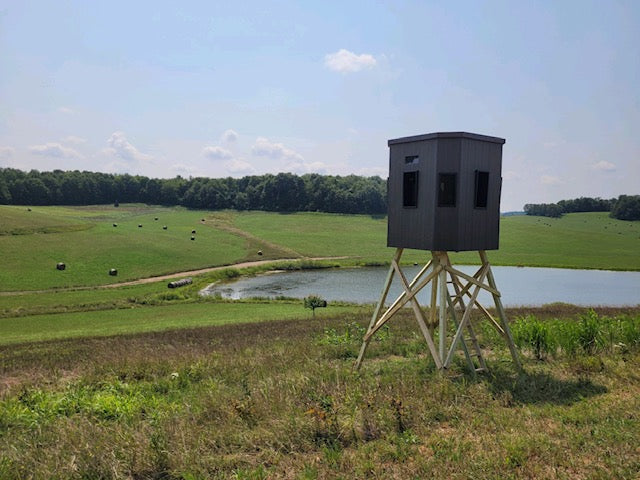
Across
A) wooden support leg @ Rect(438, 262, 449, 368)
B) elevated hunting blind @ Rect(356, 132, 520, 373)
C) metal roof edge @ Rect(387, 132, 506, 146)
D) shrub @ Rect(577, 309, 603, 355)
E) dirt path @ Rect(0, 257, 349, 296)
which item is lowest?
dirt path @ Rect(0, 257, 349, 296)

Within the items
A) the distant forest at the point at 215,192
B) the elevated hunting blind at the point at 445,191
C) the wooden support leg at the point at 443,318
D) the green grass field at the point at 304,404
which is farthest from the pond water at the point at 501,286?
the distant forest at the point at 215,192

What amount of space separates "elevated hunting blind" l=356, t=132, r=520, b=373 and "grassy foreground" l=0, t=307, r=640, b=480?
59.1 inches

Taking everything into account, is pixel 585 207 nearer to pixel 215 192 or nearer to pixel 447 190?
pixel 215 192

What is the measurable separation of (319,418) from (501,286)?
46.5 m

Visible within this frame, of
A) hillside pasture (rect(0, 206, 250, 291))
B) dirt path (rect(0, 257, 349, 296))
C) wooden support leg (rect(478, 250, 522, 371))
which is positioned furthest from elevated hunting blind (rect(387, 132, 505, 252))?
hillside pasture (rect(0, 206, 250, 291))

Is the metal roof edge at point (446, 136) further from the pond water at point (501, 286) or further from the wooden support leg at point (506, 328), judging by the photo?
the pond water at point (501, 286)

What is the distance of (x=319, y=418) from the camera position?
317 inches

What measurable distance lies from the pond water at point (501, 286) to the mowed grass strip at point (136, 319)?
9.23 metres

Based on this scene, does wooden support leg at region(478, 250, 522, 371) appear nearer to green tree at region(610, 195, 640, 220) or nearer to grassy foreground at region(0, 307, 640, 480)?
grassy foreground at region(0, 307, 640, 480)

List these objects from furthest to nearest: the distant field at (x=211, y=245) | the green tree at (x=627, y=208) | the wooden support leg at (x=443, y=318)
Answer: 1. the green tree at (x=627, y=208)
2. the distant field at (x=211, y=245)
3. the wooden support leg at (x=443, y=318)

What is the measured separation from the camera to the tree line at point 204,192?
425ft

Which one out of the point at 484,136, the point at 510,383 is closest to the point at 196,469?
the point at 510,383

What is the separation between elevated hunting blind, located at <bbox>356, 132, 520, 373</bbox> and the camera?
1182cm

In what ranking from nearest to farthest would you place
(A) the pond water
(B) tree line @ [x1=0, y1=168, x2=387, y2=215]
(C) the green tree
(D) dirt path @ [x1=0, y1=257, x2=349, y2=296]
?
(D) dirt path @ [x1=0, y1=257, x2=349, y2=296] < (A) the pond water < (B) tree line @ [x1=0, y1=168, x2=387, y2=215] < (C) the green tree
